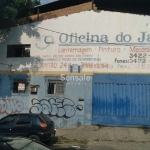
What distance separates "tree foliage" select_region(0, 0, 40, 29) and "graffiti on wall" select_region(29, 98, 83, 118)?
4.88 metres

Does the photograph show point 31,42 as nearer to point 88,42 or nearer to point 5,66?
point 5,66

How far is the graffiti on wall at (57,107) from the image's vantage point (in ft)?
54.9

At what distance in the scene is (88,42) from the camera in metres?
16.9

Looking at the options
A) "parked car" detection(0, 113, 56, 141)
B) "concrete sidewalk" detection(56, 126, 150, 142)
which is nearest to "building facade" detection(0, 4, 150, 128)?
"concrete sidewalk" detection(56, 126, 150, 142)

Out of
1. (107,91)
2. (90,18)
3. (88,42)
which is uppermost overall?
A: (90,18)

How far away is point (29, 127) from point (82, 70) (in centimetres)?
600

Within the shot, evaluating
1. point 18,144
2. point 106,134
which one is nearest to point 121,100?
point 106,134

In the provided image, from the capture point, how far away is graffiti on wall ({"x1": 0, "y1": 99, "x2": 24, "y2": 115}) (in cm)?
1745

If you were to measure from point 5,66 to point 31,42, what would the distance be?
2221mm

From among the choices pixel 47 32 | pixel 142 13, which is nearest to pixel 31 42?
pixel 47 32

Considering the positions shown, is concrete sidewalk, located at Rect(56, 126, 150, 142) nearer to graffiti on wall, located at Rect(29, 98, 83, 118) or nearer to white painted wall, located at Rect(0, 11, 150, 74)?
graffiti on wall, located at Rect(29, 98, 83, 118)

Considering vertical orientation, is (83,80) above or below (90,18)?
below

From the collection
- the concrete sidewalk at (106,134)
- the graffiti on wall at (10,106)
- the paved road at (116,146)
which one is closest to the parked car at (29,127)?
the paved road at (116,146)

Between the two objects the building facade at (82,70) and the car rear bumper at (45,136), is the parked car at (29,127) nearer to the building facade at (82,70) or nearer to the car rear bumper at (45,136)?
the car rear bumper at (45,136)
